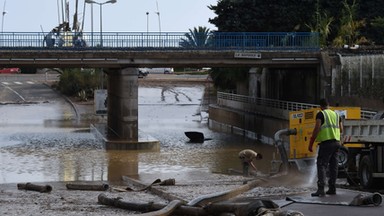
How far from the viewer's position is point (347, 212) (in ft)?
47.6

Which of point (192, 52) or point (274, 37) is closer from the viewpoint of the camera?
point (192, 52)

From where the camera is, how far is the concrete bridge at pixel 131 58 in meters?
46.3

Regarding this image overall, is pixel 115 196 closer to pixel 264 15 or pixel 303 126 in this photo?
pixel 303 126

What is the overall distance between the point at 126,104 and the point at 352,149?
995 inches

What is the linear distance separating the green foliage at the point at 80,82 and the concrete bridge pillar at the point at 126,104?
121ft

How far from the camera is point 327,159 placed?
16.5 meters

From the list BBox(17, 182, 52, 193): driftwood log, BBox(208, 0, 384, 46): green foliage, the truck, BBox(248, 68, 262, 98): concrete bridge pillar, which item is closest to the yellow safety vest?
the truck

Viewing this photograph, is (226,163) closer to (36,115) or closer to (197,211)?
(197,211)

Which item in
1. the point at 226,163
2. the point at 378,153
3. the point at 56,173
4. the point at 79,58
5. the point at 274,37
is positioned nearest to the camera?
the point at 378,153

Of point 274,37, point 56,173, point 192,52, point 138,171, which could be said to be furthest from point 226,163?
point 274,37

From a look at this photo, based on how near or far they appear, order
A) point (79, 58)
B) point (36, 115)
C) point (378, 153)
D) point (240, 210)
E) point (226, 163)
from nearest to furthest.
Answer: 1. point (240, 210)
2. point (378, 153)
3. point (226, 163)
4. point (79, 58)
5. point (36, 115)

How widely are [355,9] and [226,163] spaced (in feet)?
103

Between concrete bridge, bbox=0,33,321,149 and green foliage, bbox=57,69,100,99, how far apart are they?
36.2m

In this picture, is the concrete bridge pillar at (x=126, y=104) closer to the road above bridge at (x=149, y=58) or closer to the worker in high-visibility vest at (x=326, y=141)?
the road above bridge at (x=149, y=58)
